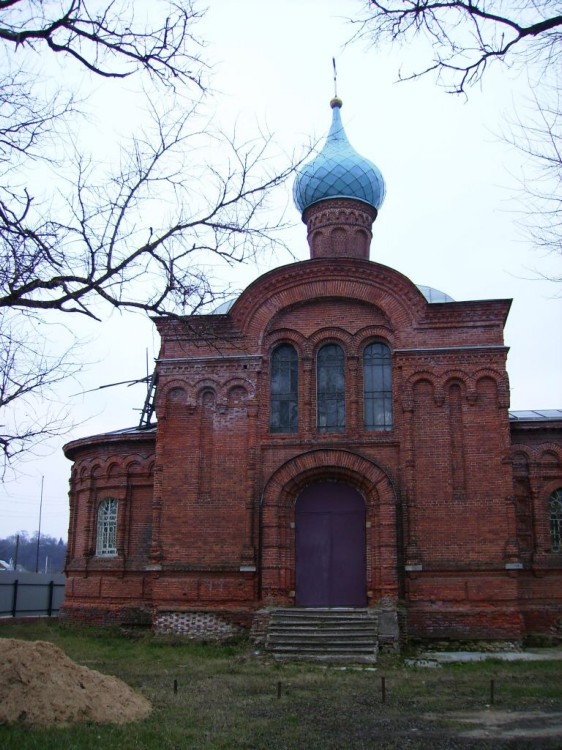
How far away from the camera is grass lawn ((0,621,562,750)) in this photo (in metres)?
7.61

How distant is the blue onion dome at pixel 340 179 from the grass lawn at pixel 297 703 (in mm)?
11637

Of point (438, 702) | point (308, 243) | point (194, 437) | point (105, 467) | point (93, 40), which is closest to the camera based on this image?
point (93, 40)

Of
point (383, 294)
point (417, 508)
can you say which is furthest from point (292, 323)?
point (417, 508)

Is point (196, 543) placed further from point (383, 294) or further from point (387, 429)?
point (383, 294)

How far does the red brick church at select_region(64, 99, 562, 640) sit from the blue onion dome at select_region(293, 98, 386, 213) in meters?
3.96

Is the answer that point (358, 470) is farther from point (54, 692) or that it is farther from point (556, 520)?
point (54, 692)

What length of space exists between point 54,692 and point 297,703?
2.96 m

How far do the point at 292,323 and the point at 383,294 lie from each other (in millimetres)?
2114

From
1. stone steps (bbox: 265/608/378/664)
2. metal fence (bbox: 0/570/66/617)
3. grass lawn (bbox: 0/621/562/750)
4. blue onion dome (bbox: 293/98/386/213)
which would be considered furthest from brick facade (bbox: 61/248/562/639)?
metal fence (bbox: 0/570/66/617)

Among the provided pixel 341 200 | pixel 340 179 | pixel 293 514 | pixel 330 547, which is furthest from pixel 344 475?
pixel 340 179

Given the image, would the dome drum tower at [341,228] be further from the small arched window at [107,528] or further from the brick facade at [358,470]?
the small arched window at [107,528]

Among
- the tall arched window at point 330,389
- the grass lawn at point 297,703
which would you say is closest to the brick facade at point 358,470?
the tall arched window at point 330,389

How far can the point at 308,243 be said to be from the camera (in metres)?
21.1

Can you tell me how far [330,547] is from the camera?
644 inches
